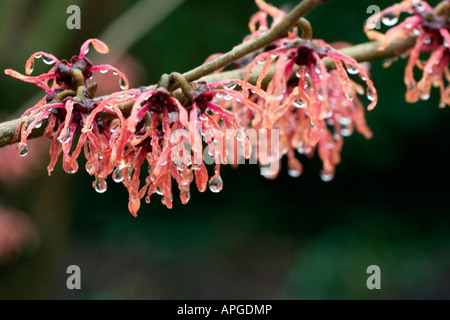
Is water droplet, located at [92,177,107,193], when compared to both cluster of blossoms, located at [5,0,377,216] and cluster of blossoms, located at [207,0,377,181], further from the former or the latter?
cluster of blossoms, located at [207,0,377,181]

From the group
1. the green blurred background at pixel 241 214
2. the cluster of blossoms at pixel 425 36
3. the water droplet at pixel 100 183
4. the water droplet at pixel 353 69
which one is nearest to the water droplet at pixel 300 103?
the water droplet at pixel 353 69

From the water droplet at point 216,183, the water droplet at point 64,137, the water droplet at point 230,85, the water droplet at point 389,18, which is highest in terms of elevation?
the water droplet at point 389,18

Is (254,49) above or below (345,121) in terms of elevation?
below

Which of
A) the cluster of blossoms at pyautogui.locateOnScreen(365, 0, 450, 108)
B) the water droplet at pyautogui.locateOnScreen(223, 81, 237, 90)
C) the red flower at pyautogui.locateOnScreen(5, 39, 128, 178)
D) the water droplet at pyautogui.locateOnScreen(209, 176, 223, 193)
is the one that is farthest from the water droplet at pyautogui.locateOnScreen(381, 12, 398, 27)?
the red flower at pyautogui.locateOnScreen(5, 39, 128, 178)

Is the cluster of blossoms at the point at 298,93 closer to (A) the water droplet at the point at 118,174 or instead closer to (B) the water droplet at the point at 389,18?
(B) the water droplet at the point at 389,18

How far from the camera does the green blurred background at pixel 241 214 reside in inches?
148

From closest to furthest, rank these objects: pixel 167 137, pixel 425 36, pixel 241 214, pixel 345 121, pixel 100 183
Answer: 1. pixel 167 137
2. pixel 100 183
3. pixel 425 36
4. pixel 345 121
5. pixel 241 214

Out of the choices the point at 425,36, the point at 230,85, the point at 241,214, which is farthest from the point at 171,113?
the point at 241,214

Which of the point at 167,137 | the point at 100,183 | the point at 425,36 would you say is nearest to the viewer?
the point at 167,137

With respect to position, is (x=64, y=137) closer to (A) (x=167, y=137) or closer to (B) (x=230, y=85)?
(A) (x=167, y=137)

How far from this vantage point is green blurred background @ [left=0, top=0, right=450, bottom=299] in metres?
3.75

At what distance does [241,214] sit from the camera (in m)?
6.12

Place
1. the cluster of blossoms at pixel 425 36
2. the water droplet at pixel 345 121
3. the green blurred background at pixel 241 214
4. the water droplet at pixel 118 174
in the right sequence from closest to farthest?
the water droplet at pixel 118 174 → the cluster of blossoms at pixel 425 36 → the water droplet at pixel 345 121 → the green blurred background at pixel 241 214

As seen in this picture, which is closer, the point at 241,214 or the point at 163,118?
the point at 163,118
